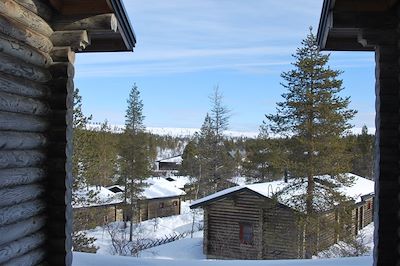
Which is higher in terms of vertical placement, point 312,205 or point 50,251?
point 50,251

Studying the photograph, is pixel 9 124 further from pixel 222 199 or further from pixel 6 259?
pixel 222 199

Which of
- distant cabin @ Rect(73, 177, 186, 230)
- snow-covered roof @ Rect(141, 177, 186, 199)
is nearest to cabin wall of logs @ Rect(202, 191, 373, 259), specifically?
distant cabin @ Rect(73, 177, 186, 230)

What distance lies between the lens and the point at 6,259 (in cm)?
387

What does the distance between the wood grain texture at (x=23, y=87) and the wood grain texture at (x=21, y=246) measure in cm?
139

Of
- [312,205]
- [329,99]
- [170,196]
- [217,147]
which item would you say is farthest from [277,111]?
[170,196]

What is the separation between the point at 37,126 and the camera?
4.57 metres

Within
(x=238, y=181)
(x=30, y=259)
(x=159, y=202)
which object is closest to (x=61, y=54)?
(x=30, y=259)

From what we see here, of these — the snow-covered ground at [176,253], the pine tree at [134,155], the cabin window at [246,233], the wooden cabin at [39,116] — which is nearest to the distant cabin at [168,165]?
the snow-covered ground at [176,253]

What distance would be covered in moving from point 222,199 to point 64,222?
666 inches

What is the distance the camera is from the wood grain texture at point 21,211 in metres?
3.83

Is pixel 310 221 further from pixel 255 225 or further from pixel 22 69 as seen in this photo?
pixel 22 69

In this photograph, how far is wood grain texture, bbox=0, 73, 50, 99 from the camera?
387 cm

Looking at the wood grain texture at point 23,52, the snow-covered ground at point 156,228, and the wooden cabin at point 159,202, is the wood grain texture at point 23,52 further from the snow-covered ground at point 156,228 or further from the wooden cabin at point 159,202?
the wooden cabin at point 159,202

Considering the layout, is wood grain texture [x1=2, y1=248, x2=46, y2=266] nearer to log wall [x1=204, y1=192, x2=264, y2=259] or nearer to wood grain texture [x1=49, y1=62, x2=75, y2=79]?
wood grain texture [x1=49, y1=62, x2=75, y2=79]
